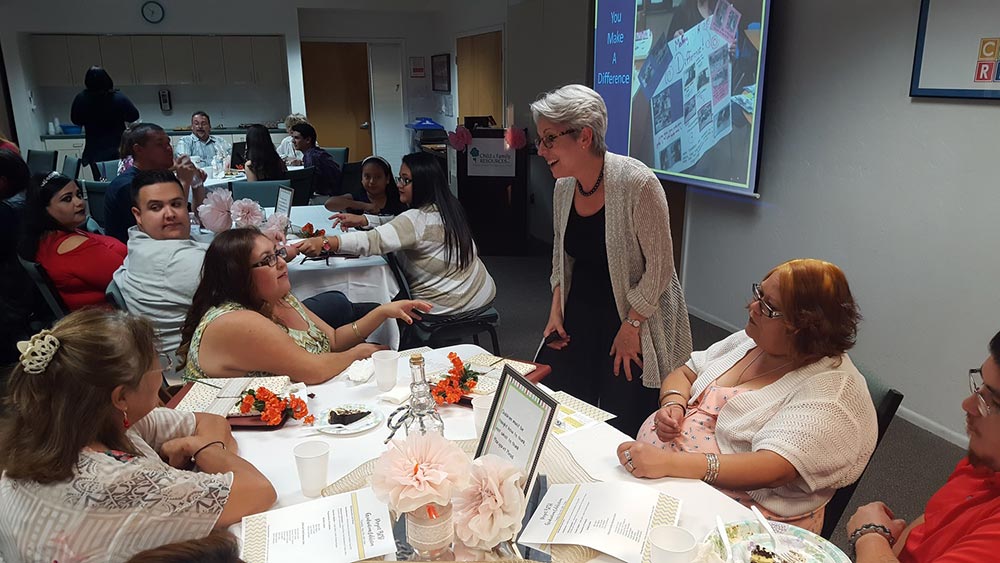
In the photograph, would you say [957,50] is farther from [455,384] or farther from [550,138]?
[455,384]

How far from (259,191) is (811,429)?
4.17 meters

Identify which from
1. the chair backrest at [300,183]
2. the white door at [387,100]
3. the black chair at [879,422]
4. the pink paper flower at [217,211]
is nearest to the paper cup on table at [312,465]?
the black chair at [879,422]

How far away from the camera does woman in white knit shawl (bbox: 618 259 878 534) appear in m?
1.40

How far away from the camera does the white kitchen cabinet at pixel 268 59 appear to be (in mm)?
9500

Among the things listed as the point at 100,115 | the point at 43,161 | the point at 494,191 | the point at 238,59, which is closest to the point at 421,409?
the point at 494,191

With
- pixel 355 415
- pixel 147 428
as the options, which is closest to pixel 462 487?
pixel 355 415

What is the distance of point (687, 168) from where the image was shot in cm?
445

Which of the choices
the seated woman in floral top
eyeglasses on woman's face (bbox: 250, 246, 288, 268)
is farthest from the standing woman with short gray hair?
the seated woman in floral top

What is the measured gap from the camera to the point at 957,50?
2783mm

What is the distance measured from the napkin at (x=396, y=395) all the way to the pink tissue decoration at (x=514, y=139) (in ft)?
15.4

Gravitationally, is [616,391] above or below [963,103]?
below

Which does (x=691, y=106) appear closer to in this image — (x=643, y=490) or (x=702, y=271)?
(x=702, y=271)

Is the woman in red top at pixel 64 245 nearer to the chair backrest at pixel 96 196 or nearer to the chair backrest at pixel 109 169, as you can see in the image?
the chair backrest at pixel 96 196

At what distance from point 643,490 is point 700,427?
1.31 feet
